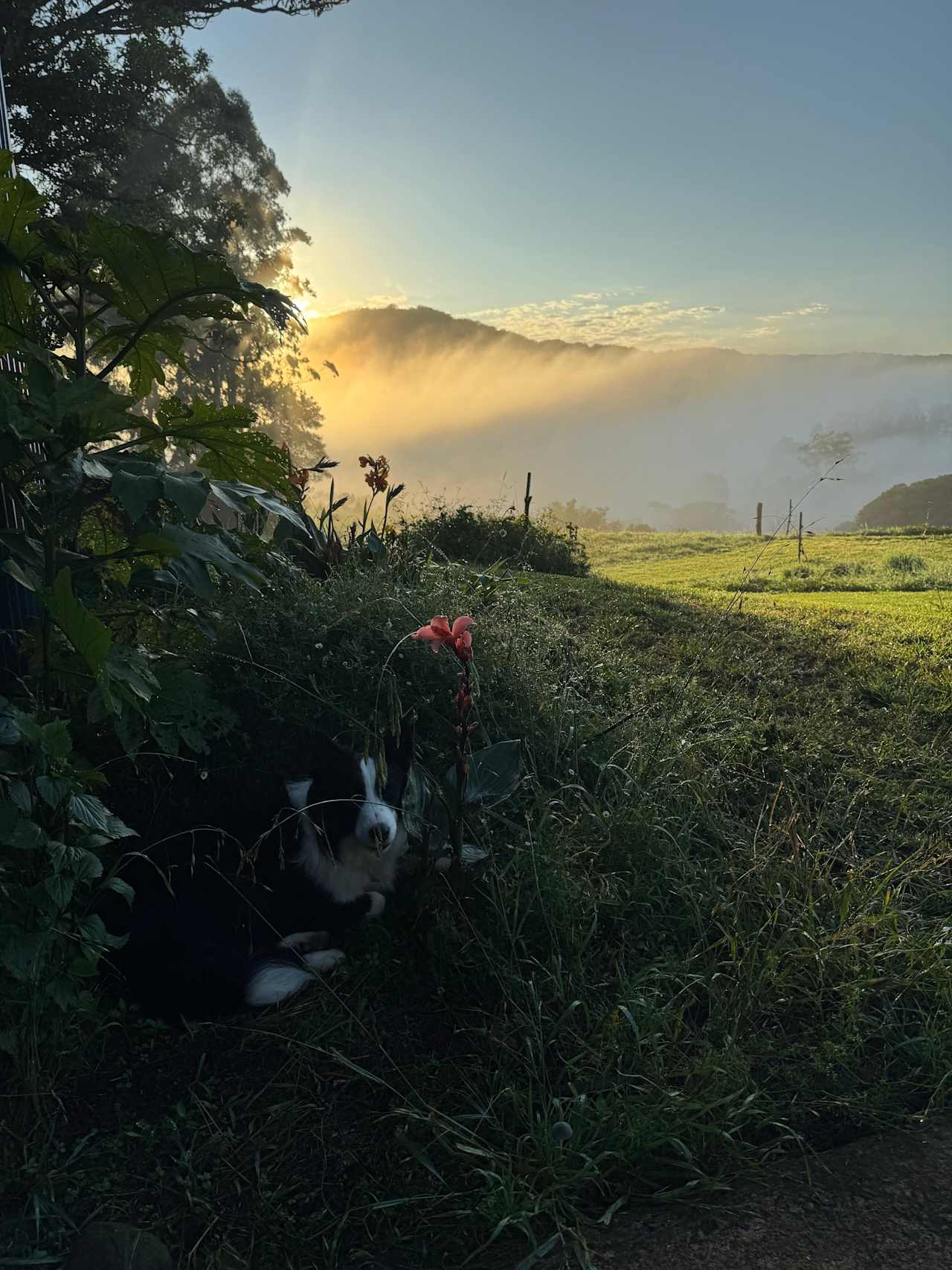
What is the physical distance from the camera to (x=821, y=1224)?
67.4 inches

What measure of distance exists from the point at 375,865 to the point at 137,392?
1.40m

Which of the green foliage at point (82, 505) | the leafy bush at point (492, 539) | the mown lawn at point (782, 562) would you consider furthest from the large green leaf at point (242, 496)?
the leafy bush at point (492, 539)

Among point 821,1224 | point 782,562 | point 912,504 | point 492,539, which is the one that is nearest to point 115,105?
point 492,539

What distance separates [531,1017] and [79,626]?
135 centimetres

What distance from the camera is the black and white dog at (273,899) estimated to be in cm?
222

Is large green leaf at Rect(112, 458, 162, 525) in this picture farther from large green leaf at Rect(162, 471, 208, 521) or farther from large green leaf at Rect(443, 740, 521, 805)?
large green leaf at Rect(443, 740, 521, 805)

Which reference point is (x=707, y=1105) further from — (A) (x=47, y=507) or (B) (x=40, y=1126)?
(A) (x=47, y=507)

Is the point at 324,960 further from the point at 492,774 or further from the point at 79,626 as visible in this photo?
the point at 79,626

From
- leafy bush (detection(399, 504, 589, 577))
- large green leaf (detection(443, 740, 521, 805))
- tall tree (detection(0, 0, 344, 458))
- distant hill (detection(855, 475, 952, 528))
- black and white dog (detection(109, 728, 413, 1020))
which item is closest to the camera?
black and white dog (detection(109, 728, 413, 1020))

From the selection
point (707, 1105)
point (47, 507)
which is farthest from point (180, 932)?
point (707, 1105)

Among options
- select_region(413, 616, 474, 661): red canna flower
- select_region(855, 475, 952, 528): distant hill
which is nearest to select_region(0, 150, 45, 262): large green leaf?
select_region(413, 616, 474, 661): red canna flower

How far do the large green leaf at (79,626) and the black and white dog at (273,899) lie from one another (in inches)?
28.4

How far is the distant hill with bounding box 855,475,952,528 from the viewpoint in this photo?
159ft

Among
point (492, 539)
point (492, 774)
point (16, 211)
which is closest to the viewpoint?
point (16, 211)
